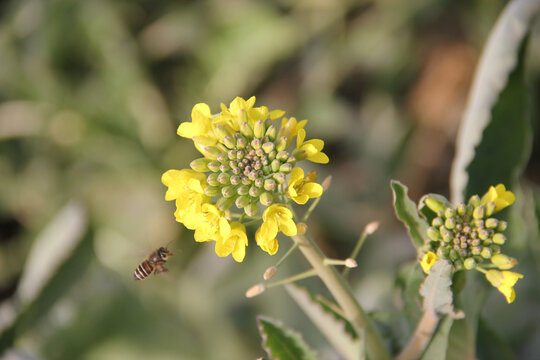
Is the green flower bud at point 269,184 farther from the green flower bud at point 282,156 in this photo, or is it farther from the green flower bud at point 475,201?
the green flower bud at point 475,201

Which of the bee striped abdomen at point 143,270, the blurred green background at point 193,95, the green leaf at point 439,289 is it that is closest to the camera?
the green leaf at point 439,289

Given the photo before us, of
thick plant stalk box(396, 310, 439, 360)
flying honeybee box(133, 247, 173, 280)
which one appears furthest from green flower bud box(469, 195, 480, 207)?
flying honeybee box(133, 247, 173, 280)

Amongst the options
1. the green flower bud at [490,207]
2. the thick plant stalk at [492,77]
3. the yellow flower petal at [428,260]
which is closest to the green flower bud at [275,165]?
the yellow flower petal at [428,260]

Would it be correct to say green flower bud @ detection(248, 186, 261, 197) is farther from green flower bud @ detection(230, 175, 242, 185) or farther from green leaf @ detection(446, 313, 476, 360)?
green leaf @ detection(446, 313, 476, 360)

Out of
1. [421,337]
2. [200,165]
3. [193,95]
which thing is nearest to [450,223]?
[421,337]

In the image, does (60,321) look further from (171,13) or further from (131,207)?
(171,13)

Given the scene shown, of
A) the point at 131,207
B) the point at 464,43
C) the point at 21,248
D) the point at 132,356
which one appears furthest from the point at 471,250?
the point at 21,248
